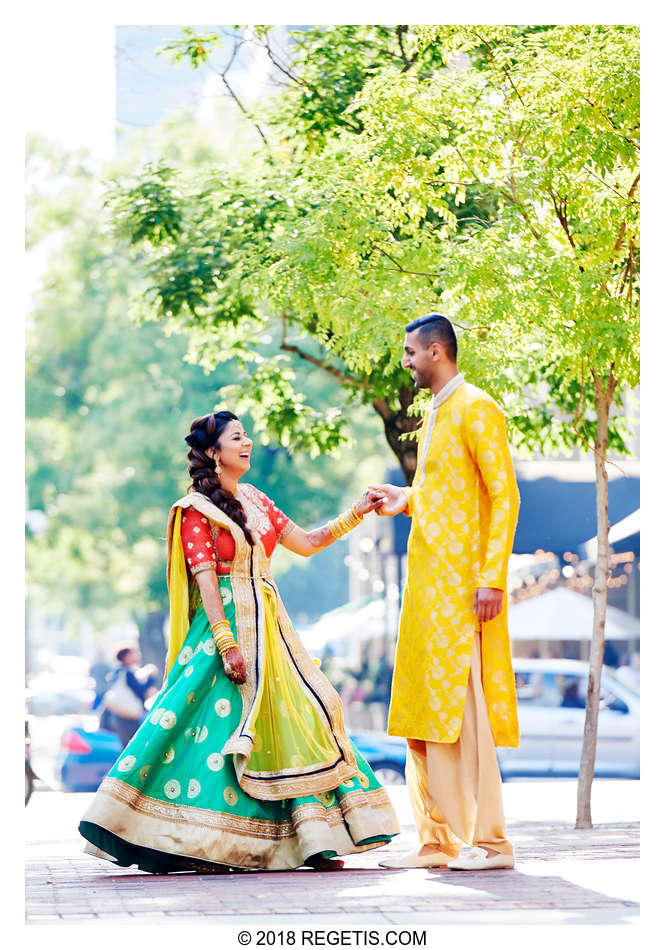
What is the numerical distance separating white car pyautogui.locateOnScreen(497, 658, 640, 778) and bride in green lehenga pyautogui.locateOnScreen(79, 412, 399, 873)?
11.0 m

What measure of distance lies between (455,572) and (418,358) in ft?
3.05

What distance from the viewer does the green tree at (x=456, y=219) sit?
814cm

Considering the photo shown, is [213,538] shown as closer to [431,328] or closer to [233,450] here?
[233,450]

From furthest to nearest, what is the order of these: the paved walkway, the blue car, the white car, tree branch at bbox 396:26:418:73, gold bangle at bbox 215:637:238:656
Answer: the white car
the blue car
tree branch at bbox 396:26:418:73
gold bangle at bbox 215:637:238:656
the paved walkway

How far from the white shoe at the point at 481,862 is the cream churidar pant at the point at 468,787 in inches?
1.5

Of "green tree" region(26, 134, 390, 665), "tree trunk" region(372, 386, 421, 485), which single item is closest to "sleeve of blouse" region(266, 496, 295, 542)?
"tree trunk" region(372, 386, 421, 485)

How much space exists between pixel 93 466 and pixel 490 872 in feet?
77.8

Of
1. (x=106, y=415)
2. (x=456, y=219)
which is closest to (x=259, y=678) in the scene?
(x=456, y=219)

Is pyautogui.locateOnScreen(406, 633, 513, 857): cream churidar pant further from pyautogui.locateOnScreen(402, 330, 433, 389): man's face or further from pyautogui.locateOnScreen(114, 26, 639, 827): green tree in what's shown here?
pyautogui.locateOnScreen(114, 26, 639, 827): green tree

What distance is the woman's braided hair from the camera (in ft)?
21.0

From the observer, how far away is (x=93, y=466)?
2867 cm

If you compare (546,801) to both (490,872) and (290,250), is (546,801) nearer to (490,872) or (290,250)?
(290,250)

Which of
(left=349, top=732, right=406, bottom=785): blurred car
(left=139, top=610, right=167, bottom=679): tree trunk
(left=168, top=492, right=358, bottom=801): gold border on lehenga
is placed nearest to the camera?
(left=168, top=492, right=358, bottom=801): gold border on lehenga

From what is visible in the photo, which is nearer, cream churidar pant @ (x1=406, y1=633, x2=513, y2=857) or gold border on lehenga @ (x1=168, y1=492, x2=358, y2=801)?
cream churidar pant @ (x1=406, y1=633, x2=513, y2=857)
